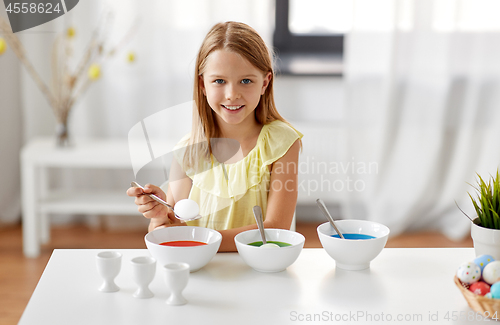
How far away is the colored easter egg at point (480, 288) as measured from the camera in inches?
30.6

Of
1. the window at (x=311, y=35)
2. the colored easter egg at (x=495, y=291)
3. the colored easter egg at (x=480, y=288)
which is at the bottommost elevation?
the colored easter egg at (x=480, y=288)

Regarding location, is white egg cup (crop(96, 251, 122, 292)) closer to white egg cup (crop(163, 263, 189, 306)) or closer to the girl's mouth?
white egg cup (crop(163, 263, 189, 306))

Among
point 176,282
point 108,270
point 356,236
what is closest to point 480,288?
point 356,236

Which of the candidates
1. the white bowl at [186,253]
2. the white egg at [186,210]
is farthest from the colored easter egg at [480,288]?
the white egg at [186,210]

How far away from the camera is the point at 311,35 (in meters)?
2.84

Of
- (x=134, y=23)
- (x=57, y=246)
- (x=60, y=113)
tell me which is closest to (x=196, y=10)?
(x=134, y=23)

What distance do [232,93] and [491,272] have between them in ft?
2.20

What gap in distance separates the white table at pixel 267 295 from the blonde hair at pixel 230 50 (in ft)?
1.41

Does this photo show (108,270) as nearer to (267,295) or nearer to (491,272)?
(267,295)

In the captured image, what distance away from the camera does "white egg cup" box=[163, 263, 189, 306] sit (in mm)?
783

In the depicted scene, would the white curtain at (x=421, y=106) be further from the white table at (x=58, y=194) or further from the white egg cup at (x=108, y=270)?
the white egg cup at (x=108, y=270)

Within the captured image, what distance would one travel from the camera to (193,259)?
2.92ft

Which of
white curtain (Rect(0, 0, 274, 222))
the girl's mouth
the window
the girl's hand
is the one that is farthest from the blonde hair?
the window

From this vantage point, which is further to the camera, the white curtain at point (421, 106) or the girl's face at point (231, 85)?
the white curtain at point (421, 106)
